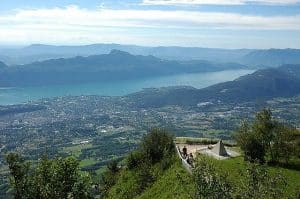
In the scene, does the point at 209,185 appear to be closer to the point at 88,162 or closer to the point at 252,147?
the point at 252,147

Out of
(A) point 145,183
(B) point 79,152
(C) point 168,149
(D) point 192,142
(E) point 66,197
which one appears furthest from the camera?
(B) point 79,152

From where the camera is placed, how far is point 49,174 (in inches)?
1507

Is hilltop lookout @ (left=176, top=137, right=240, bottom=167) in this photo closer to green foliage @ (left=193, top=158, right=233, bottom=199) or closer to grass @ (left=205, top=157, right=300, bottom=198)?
grass @ (left=205, top=157, right=300, bottom=198)

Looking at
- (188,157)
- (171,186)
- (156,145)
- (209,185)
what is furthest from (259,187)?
(156,145)

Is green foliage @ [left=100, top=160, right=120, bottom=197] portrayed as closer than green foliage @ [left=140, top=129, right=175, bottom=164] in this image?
No

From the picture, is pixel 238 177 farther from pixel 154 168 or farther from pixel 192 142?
pixel 192 142

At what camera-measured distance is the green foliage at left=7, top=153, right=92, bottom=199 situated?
37625 millimetres

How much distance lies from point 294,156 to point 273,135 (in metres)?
3.21

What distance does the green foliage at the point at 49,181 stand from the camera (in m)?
37.6

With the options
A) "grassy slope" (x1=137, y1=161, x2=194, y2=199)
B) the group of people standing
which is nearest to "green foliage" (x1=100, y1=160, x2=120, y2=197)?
"grassy slope" (x1=137, y1=161, x2=194, y2=199)

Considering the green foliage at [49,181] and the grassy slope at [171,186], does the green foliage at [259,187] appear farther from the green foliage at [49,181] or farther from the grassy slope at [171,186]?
the green foliage at [49,181]

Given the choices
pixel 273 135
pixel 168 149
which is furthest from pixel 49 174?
pixel 273 135

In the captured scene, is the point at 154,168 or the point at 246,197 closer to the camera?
the point at 246,197

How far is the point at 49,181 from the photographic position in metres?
38.0
